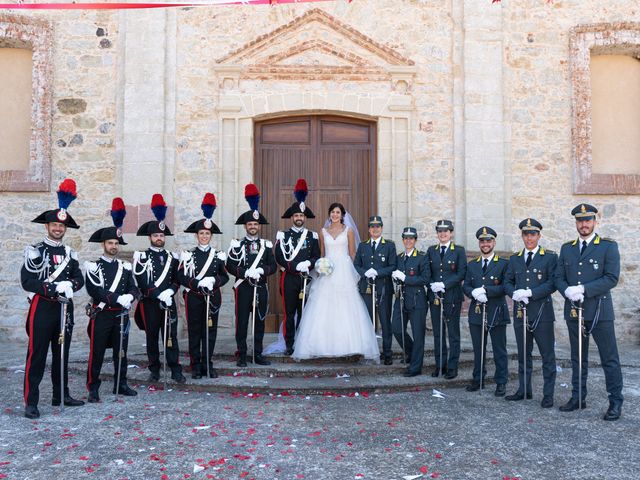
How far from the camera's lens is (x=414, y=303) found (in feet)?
20.7

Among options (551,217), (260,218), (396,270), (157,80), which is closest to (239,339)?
(260,218)

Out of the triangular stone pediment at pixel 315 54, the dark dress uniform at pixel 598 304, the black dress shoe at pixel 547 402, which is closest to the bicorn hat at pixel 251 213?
the triangular stone pediment at pixel 315 54

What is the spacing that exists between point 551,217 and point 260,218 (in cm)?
459

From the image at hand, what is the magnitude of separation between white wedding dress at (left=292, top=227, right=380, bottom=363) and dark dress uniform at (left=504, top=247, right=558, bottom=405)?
165 centimetres

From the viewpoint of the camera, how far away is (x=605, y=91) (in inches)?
359

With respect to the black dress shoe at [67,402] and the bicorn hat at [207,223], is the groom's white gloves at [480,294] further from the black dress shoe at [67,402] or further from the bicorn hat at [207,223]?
the black dress shoe at [67,402]

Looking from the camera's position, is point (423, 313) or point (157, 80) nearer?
point (423, 313)

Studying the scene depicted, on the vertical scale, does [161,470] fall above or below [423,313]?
below

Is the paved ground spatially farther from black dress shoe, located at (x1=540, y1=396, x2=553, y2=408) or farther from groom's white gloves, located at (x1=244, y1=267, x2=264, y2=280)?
groom's white gloves, located at (x1=244, y1=267, x2=264, y2=280)

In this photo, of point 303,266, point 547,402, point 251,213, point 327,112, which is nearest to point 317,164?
point 327,112

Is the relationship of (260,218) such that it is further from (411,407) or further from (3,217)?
(3,217)

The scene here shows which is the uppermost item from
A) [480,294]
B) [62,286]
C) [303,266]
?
[303,266]

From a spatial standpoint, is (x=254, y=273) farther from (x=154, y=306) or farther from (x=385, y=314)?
(x=385, y=314)

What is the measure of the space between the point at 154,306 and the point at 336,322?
193cm
